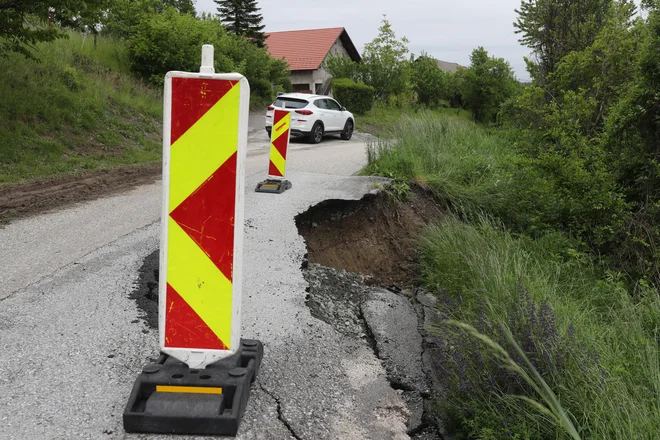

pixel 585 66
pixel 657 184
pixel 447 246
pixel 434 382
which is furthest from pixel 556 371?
pixel 585 66

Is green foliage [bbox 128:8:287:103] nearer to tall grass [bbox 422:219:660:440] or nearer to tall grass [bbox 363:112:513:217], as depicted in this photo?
tall grass [bbox 363:112:513:217]

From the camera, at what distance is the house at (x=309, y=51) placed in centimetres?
3997

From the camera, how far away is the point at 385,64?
33.5 meters

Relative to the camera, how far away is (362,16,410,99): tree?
33438mm

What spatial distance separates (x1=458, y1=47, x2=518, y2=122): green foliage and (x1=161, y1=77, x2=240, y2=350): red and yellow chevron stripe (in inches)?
1446

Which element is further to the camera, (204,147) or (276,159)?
(276,159)

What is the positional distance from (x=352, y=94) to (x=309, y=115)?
496 inches

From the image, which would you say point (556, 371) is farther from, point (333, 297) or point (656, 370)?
point (333, 297)

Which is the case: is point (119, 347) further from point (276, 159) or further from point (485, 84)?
point (485, 84)

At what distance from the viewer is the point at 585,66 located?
12023 millimetres

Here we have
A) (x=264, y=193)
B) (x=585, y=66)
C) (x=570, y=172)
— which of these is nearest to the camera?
(x=570, y=172)

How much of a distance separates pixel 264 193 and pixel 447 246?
2969 mm

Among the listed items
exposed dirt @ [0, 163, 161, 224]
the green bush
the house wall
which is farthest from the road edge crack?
the house wall

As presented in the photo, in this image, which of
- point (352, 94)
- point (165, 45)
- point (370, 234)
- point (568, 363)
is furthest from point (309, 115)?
point (568, 363)
